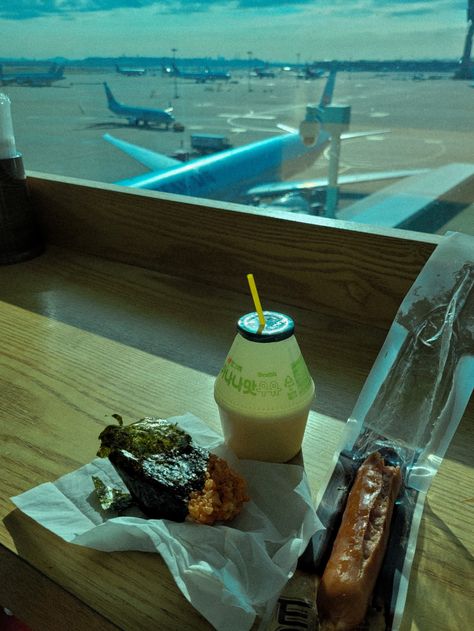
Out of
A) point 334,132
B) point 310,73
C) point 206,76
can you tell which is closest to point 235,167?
point 334,132

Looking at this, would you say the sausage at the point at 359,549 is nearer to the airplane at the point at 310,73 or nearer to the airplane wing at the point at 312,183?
the airplane wing at the point at 312,183

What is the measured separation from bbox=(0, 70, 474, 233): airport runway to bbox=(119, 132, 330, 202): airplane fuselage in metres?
0.49

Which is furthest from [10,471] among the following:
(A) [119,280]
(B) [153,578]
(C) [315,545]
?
(A) [119,280]

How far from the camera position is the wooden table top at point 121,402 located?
39 cm

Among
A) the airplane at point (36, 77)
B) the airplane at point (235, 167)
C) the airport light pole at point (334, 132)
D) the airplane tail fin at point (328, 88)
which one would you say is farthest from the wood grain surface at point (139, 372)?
the airplane tail fin at point (328, 88)

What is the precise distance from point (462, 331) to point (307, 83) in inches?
432

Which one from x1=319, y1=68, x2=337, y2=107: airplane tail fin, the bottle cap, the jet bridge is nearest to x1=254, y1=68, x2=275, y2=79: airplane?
x1=319, y1=68, x2=337, y2=107: airplane tail fin

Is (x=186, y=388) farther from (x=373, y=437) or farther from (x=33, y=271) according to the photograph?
(x=33, y=271)

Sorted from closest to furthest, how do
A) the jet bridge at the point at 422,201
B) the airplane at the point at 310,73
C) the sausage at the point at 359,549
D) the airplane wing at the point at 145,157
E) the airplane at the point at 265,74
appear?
1. the sausage at the point at 359,549
2. the jet bridge at the point at 422,201
3. the airplane wing at the point at 145,157
4. the airplane at the point at 310,73
5. the airplane at the point at 265,74

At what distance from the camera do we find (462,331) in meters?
0.54

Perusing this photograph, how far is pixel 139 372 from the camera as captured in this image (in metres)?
0.68

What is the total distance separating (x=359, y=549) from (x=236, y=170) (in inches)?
301

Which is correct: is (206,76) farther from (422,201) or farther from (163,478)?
(163,478)

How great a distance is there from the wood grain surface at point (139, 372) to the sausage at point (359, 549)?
50mm
